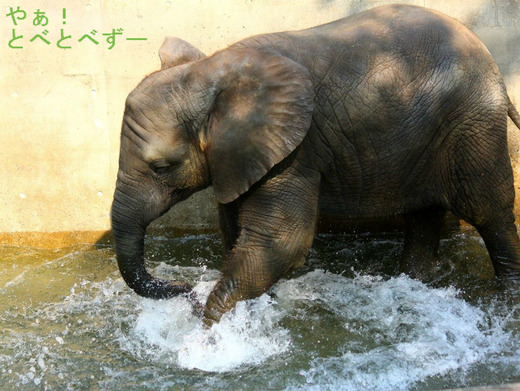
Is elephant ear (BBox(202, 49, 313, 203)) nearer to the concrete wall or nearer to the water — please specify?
the water

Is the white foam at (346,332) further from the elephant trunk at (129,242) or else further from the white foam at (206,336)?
the elephant trunk at (129,242)

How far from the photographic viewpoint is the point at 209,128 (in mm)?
4906

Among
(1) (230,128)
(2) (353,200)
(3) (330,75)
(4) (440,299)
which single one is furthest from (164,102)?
(4) (440,299)

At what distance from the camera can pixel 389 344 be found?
17.0 ft

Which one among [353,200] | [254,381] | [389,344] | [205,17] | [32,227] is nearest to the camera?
[254,381]

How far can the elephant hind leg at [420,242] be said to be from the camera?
629 cm

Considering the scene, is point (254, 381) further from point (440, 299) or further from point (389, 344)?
point (440, 299)

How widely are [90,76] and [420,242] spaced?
10.9ft

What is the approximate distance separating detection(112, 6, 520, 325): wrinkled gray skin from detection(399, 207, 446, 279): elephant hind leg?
46 centimetres

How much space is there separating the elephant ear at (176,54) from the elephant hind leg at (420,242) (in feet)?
7.42

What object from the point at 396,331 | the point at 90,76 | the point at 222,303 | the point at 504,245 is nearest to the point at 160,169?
the point at 222,303

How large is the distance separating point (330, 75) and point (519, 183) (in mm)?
2803

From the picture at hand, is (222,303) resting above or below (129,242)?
below

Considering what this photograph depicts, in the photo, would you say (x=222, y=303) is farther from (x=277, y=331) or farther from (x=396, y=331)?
(x=396, y=331)
